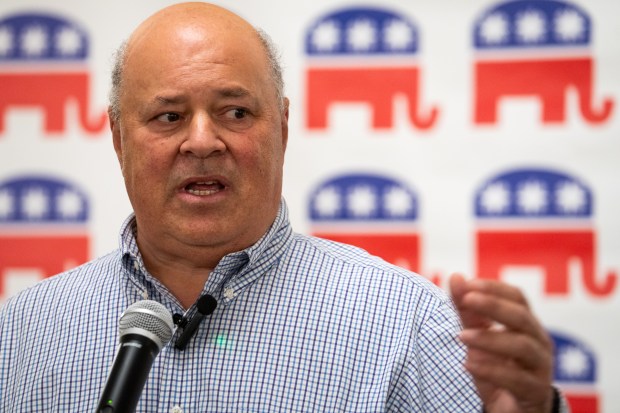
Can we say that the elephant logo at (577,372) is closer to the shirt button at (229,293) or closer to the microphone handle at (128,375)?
the shirt button at (229,293)

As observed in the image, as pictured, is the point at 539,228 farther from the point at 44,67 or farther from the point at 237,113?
the point at 44,67

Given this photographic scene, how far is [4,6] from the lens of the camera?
8.89 ft

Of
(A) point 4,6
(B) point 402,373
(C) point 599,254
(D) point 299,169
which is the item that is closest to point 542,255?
(C) point 599,254

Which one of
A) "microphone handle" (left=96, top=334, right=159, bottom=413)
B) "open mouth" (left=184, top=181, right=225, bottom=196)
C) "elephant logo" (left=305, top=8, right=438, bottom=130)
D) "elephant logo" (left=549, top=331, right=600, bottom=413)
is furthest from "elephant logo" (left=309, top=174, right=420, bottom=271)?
"microphone handle" (left=96, top=334, right=159, bottom=413)

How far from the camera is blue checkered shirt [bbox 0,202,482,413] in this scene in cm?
157

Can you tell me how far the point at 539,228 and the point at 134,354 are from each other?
166cm

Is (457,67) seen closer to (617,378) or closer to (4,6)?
(617,378)

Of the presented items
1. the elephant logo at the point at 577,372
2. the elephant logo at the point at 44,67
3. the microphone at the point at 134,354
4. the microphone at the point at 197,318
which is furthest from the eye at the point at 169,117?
the elephant logo at the point at 577,372

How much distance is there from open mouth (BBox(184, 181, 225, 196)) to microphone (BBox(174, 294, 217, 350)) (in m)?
0.22

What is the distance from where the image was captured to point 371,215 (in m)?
2.51

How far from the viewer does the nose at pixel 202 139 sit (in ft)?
5.32

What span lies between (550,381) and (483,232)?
4.28ft

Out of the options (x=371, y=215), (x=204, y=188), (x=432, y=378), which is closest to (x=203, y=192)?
(x=204, y=188)

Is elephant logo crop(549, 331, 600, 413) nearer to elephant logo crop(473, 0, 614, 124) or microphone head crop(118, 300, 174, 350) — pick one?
elephant logo crop(473, 0, 614, 124)
